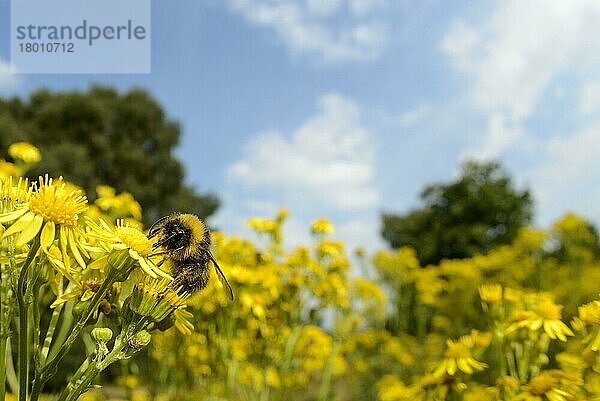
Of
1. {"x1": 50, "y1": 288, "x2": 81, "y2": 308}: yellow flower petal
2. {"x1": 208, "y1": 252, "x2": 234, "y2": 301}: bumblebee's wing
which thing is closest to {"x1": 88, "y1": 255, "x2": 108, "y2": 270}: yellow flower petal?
{"x1": 50, "y1": 288, "x2": 81, "y2": 308}: yellow flower petal

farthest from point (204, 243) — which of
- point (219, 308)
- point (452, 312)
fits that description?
point (452, 312)

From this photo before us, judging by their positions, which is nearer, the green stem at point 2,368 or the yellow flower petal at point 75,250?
the green stem at point 2,368

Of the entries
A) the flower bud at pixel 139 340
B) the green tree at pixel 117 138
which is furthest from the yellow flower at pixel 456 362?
the green tree at pixel 117 138

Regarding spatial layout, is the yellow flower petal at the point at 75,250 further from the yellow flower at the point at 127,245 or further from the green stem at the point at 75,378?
the green stem at the point at 75,378

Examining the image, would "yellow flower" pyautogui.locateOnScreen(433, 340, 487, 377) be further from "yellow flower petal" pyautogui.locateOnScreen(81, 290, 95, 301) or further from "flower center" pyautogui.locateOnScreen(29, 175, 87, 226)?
"flower center" pyautogui.locateOnScreen(29, 175, 87, 226)

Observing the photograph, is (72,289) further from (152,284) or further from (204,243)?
(204,243)
